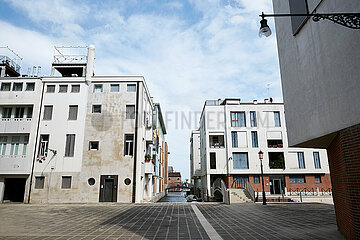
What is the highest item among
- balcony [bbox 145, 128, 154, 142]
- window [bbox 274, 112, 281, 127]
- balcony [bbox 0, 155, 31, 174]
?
window [bbox 274, 112, 281, 127]

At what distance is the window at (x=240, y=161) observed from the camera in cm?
3500

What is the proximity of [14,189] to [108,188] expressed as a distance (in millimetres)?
10082

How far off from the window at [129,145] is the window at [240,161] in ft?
57.7

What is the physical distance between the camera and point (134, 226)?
32.1 ft

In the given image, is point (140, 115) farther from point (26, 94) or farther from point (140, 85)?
point (26, 94)

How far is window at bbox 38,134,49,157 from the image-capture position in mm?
23266

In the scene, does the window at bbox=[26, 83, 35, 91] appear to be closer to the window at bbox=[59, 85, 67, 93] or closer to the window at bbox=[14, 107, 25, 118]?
the window at bbox=[14, 107, 25, 118]

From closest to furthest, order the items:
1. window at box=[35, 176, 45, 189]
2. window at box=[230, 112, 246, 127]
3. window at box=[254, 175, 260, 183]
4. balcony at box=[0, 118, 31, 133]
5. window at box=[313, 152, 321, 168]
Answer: window at box=[35, 176, 45, 189], balcony at box=[0, 118, 31, 133], window at box=[254, 175, 260, 183], window at box=[313, 152, 321, 168], window at box=[230, 112, 246, 127]

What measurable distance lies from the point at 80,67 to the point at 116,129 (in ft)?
28.1

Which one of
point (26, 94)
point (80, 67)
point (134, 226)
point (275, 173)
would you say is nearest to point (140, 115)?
point (80, 67)

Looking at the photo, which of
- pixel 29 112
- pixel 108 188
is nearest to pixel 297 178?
pixel 108 188

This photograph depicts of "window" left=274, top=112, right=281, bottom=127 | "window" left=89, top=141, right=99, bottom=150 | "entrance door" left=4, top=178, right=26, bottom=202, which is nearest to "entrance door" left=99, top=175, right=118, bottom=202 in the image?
"window" left=89, top=141, right=99, bottom=150

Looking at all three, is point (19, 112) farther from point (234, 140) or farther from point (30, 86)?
point (234, 140)

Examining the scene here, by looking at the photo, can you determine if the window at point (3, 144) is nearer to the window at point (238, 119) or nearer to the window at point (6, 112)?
the window at point (6, 112)
